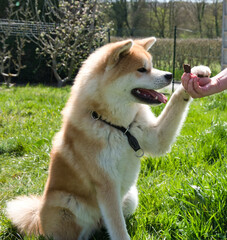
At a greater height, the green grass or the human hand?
the human hand

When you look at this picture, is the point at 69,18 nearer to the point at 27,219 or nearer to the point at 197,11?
the point at 27,219

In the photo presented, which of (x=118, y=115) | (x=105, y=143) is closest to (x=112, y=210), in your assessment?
(x=105, y=143)

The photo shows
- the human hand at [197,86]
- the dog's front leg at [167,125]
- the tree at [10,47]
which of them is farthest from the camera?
the tree at [10,47]

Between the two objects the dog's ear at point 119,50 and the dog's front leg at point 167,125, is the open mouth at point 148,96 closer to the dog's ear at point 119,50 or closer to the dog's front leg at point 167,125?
the dog's front leg at point 167,125

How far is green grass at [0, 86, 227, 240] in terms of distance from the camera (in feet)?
6.66

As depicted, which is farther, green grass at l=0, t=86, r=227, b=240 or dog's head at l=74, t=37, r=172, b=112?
dog's head at l=74, t=37, r=172, b=112

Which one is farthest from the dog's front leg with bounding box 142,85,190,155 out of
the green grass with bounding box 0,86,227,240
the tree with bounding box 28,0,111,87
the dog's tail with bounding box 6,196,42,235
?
the tree with bounding box 28,0,111,87

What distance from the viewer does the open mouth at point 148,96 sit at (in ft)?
7.14

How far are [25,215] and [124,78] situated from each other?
→ 1.32m

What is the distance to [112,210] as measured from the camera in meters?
2.09

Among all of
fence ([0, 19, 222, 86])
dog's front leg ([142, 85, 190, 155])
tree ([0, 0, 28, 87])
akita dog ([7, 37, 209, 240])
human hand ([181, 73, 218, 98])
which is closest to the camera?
human hand ([181, 73, 218, 98])

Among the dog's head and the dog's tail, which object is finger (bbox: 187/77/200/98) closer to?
the dog's head

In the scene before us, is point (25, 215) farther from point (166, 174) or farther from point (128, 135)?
point (166, 174)

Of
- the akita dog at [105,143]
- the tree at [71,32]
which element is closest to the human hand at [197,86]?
the akita dog at [105,143]
